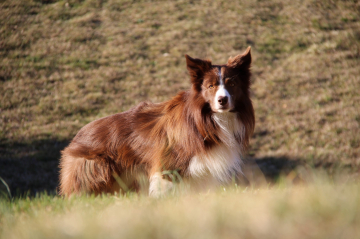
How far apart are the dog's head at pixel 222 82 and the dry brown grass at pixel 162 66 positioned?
570 cm

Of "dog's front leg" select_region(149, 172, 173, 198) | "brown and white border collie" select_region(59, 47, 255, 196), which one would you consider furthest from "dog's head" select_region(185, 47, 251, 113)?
"dog's front leg" select_region(149, 172, 173, 198)

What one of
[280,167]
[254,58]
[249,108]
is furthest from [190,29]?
[249,108]

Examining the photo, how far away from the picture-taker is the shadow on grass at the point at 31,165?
823cm

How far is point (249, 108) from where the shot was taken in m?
4.34

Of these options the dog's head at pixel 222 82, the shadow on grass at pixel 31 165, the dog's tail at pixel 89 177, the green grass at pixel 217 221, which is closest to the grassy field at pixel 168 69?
the shadow on grass at pixel 31 165

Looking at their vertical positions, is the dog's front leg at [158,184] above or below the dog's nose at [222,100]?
below

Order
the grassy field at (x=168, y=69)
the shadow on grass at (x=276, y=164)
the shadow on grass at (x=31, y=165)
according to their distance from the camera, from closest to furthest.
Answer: the shadow on grass at (x=31, y=165)
the shadow on grass at (x=276, y=164)
the grassy field at (x=168, y=69)

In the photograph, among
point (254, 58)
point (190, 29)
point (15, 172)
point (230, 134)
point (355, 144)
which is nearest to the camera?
point (230, 134)

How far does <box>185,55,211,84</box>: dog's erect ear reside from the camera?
4223 mm

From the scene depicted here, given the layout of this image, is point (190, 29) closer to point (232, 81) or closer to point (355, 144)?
point (355, 144)

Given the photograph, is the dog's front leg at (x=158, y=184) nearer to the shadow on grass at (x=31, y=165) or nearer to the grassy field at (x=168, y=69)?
the grassy field at (x=168, y=69)

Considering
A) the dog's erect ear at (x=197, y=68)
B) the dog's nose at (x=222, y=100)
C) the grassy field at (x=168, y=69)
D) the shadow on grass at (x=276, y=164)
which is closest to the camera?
the dog's nose at (x=222, y=100)

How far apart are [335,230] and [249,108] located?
8.44ft

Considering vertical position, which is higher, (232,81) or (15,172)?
(232,81)
